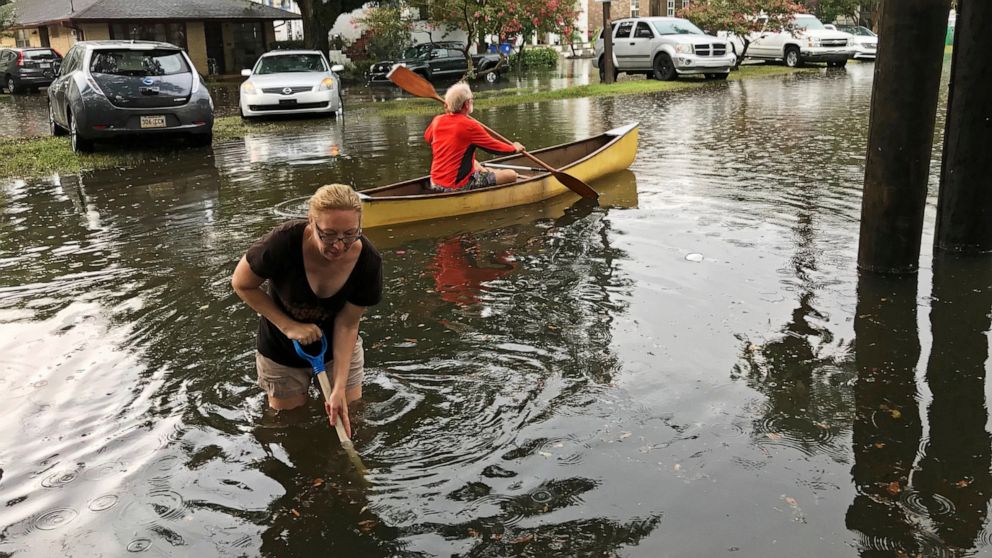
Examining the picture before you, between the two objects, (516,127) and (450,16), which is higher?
(450,16)

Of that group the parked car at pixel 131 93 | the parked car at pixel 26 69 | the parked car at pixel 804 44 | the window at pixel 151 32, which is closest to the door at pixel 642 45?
the parked car at pixel 804 44

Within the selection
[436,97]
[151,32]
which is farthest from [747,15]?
[151,32]

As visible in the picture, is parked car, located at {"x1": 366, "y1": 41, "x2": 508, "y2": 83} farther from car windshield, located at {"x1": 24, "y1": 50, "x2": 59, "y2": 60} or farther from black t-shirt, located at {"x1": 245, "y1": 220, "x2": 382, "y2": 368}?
black t-shirt, located at {"x1": 245, "y1": 220, "x2": 382, "y2": 368}

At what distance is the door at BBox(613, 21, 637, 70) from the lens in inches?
1110

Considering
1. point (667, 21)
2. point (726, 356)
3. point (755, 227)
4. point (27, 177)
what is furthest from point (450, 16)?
point (726, 356)

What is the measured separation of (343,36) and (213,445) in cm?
4575

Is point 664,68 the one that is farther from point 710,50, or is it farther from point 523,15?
point 523,15

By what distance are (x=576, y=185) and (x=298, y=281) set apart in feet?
20.9

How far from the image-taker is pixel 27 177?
41.3 ft

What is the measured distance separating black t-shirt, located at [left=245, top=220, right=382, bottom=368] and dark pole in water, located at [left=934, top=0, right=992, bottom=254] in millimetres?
4925

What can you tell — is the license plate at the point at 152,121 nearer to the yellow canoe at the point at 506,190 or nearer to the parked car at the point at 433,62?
the yellow canoe at the point at 506,190

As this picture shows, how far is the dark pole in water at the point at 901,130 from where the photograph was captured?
5.95 m

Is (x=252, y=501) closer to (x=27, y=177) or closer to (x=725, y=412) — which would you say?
(x=725, y=412)

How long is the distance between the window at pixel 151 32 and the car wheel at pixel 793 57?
26211 millimetres
